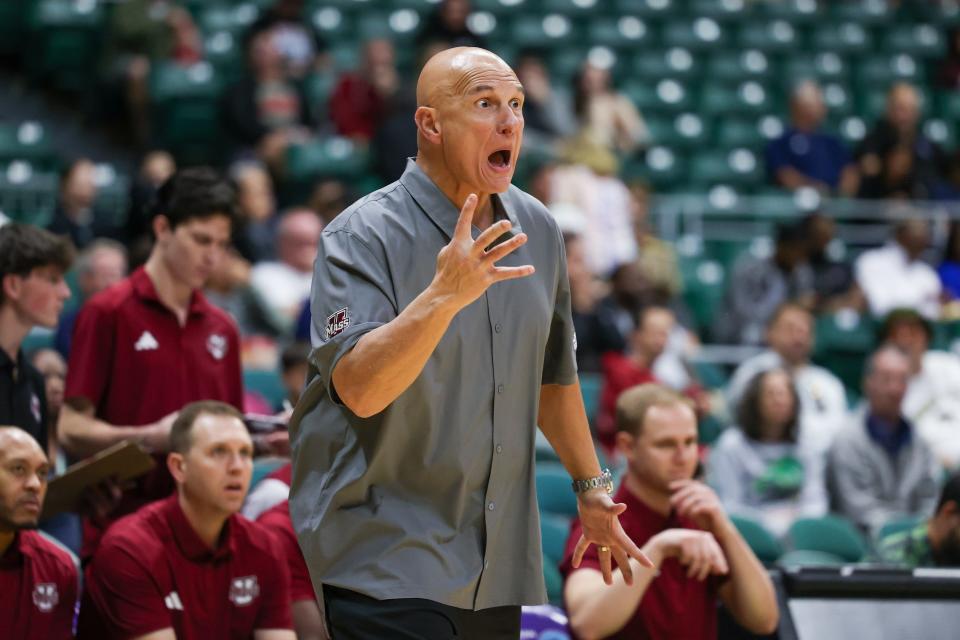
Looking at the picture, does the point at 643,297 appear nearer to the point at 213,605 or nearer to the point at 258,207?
the point at 258,207

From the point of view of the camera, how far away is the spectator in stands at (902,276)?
10.1m

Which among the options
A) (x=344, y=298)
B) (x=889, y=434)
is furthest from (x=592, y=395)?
(x=344, y=298)

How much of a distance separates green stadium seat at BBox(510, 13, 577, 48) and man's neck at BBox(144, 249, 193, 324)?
8061mm

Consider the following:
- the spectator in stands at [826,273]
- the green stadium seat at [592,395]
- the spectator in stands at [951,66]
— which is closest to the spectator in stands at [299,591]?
the green stadium seat at [592,395]

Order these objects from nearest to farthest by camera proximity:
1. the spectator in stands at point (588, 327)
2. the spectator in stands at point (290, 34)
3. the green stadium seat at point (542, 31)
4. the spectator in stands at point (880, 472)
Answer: the spectator in stands at point (880, 472), the spectator in stands at point (588, 327), the spectator in stands at point (290, 34), the green stadium seat at point (542, 31)

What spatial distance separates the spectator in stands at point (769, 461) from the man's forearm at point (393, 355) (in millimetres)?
4496

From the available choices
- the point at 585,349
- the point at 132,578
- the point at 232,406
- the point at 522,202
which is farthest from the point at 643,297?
the point at 522,202

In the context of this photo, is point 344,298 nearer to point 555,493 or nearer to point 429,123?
point 429,123

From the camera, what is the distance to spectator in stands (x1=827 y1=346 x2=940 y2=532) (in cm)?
703

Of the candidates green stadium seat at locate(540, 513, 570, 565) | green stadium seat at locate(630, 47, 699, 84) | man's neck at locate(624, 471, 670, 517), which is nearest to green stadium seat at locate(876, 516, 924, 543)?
green stadium seat at locate(540, 513, 570, 565)

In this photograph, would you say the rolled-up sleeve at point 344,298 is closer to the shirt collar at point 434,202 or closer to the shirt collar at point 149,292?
the shirt collar at point 434,202

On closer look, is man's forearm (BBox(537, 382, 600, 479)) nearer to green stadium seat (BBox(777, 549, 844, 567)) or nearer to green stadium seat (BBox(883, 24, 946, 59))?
green stadium seat (BBox(777, 549, 844, 567))

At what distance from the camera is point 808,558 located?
585 centimetres

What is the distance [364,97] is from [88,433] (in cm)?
634
